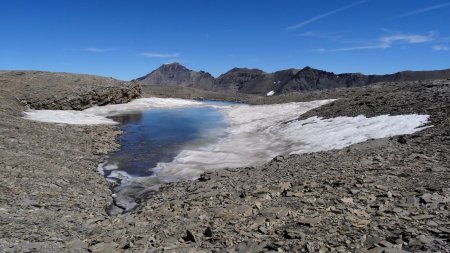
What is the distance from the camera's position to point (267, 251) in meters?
7.19

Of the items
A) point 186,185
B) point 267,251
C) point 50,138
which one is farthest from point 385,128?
point 50,138

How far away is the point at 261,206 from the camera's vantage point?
969 cm

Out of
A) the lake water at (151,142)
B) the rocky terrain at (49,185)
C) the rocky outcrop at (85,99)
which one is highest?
the rocky outcrop at (85,99)

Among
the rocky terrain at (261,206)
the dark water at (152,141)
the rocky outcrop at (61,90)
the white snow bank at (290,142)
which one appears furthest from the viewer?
the rocky outcrop at (61,90)

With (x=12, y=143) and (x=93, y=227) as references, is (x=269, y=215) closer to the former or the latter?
(x=93, y=227)

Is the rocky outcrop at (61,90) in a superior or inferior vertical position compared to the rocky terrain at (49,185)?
superior

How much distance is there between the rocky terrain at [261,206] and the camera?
754cm

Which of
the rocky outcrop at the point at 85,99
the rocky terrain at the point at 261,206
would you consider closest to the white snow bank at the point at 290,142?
the rocky terrain at the point at 261,206

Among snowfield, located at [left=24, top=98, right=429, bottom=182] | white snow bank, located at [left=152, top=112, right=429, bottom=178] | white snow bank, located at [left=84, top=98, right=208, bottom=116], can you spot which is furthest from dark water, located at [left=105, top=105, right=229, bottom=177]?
white snow bank, located at [left=84, top=98, right=208, bottom=116]

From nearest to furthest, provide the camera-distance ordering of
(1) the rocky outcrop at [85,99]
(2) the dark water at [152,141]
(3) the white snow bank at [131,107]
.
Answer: (2) the dark water at [152,141], (1) the rocky outcrop at [85,99], (3) the white snow bank at [131,107]

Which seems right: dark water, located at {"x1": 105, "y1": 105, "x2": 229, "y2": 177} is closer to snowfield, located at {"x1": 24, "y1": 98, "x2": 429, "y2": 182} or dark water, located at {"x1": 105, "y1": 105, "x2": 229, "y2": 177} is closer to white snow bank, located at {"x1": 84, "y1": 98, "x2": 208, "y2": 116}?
snowfield, located at {"x1": 24, "y1": 98, "x2": 429, "y2": 182}

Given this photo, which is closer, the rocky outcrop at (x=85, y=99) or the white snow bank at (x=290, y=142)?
the white snow bank at (x=290, y=142)

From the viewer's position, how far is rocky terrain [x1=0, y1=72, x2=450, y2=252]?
754 centimetres

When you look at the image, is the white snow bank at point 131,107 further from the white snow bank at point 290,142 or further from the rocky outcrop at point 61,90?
the white snow bank at point 290,142
